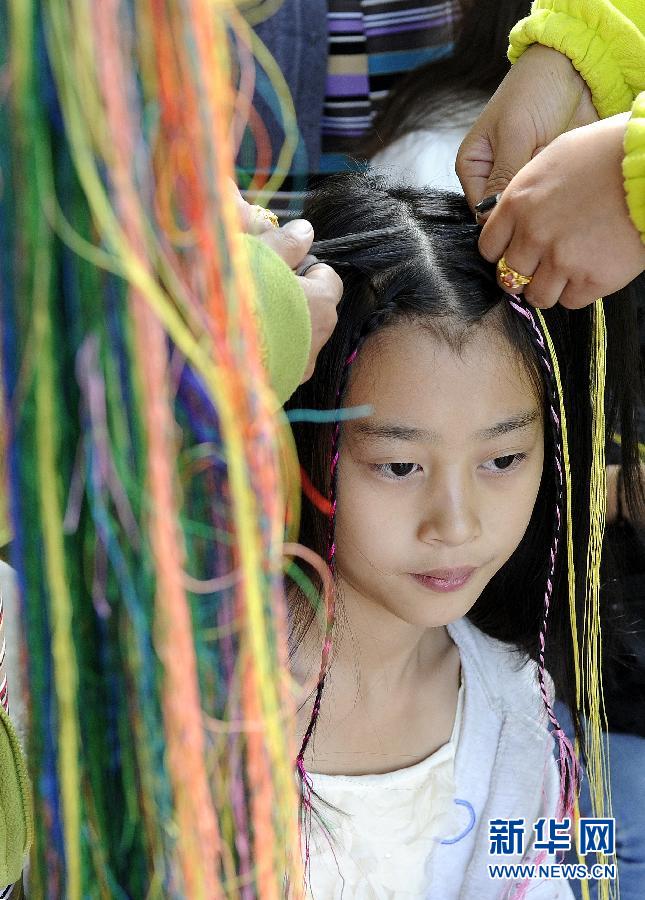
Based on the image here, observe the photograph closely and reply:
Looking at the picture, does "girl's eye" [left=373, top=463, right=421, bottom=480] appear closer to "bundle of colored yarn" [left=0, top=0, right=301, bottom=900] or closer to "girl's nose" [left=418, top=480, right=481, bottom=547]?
"girl's nose" [left=418, top=480, right=481, bottom=547]

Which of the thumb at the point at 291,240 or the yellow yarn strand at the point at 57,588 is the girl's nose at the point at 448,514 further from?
the yellow yarn strand at the point at 57,588

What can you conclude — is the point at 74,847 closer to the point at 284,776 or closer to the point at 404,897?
the point at 284,776

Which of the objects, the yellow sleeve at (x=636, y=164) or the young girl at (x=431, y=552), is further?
the young girl at (x=431, y=552)

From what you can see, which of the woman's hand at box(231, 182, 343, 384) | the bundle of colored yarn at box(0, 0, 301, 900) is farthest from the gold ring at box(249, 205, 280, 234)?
the bundle of colored yarn at box(0, 0, 301, 900)

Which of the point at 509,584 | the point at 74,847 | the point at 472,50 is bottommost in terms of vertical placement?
the point at 509,584

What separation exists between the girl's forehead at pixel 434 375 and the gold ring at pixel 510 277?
0.06m

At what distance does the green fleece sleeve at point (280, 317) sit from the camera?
509mm

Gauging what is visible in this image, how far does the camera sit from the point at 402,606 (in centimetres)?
88

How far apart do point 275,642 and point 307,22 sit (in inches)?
48.2

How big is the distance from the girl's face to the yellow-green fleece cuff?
354 millimetres

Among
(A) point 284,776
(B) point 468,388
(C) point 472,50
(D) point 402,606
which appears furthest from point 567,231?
(C) point 472,50

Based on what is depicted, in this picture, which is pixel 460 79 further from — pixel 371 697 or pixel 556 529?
pixel 371 697

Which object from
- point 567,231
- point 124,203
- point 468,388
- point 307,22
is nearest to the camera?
point 124,203

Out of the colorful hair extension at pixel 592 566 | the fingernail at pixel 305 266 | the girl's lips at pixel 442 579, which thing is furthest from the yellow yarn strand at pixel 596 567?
the fingernail at pixel 305 266
